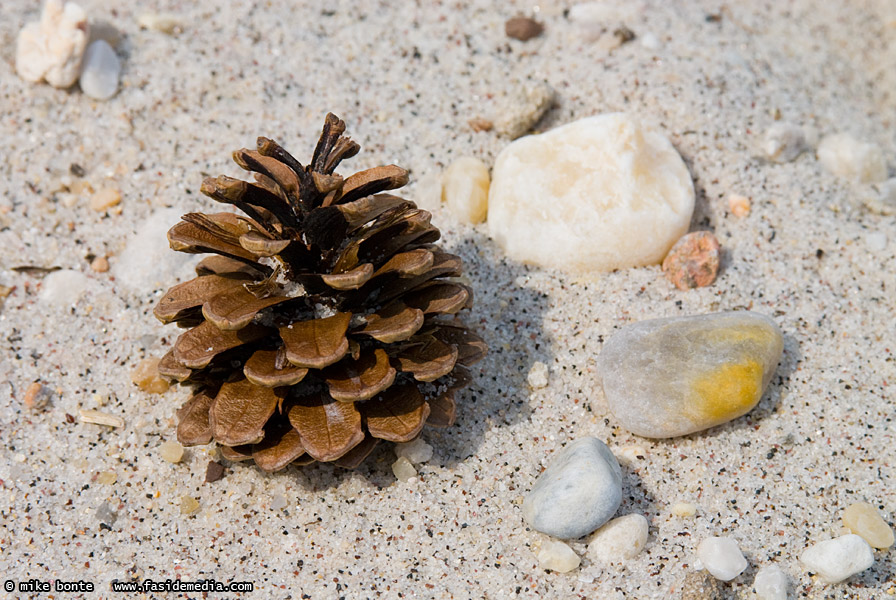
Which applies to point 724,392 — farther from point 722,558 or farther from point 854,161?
point 854,161

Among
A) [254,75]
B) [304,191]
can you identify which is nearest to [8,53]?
[254,75]

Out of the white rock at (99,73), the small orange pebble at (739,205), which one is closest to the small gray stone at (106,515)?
the white rock at (99,73)

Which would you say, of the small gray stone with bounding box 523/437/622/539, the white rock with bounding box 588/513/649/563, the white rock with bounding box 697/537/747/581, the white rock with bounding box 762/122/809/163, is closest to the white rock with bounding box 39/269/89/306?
the small gray stone with bounding box 523/437/622/539

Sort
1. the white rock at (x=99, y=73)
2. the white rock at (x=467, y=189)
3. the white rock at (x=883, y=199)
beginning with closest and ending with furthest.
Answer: the white rock at (x=467, y=189)
the white rock at (x=883, y=199)
the white rock at (x=99, y=73)

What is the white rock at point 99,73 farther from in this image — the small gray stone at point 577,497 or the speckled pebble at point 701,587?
the speckled pebble at point 701,587

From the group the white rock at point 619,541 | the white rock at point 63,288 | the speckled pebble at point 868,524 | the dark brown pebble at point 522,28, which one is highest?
the dark brown pebble at point 522,28

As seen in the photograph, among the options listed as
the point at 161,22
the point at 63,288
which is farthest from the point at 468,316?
the point at 161,22
